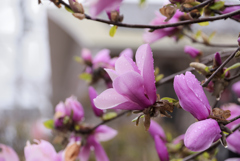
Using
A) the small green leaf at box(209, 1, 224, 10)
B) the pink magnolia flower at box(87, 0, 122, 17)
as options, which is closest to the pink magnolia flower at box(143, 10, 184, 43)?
the small green leaf at box(209, 1, 224, 10)

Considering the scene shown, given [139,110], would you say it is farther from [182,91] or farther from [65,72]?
[65,72]

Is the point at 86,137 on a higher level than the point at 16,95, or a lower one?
higher

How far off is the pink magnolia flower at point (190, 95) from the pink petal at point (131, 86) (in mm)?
54

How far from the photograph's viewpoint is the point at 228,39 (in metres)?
5.21

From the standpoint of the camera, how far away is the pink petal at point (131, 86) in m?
0.49

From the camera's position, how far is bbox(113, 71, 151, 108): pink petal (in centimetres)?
49

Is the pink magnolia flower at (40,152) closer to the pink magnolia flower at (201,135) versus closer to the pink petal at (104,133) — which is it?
the pink petal at (104,133)

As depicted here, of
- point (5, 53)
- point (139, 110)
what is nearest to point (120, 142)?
point (139, 110)

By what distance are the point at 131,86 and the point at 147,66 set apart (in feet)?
0.13

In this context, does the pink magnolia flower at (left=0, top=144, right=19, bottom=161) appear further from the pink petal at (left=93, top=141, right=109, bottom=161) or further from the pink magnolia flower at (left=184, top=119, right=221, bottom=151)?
the pink magnolia flower at (left=184, top=119, right=221, bottom=151)

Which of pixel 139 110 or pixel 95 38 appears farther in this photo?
pixel 95 38

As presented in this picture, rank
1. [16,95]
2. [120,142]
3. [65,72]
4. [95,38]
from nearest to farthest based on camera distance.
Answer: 1. [120,142]
2. [95,38]
3. [65,72]
4. [16,95]

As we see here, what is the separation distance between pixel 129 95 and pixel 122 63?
0.05m

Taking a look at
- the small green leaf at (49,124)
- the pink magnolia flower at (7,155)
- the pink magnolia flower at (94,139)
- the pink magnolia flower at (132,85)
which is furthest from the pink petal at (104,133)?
the pink magnolia flower at (132,85)
